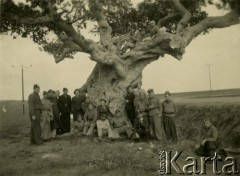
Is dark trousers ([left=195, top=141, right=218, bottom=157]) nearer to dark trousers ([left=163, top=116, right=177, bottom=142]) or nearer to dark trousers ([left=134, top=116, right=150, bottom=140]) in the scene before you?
dark trousers ([left=163, top=116, right=177, bottom=142])

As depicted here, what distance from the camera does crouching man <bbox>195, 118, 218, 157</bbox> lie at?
1036 cm

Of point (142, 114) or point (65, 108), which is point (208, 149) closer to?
point (142, 114)

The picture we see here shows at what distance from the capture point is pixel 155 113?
1332 centimetres

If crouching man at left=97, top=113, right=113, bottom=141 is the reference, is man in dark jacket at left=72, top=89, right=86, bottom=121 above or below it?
above

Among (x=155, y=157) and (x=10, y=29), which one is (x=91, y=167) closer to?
(x=155, y=157)

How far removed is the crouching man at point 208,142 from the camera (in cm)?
1036

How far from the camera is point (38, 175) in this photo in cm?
843

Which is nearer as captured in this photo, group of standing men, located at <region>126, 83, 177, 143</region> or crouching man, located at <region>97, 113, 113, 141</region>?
group of standing men, located at <region>126, 83, 177, 143</region>

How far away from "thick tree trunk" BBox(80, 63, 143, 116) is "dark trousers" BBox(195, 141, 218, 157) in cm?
509

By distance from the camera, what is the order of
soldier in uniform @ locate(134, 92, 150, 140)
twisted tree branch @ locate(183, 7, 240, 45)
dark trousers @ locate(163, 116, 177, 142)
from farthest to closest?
twisted tree branch @ locate(183, 7, 240, 45) → soldier in uniform @ locate(134, 92, 150, 140) → dark trousers @ locate(163, 116, 177, 142)

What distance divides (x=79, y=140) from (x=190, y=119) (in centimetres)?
873

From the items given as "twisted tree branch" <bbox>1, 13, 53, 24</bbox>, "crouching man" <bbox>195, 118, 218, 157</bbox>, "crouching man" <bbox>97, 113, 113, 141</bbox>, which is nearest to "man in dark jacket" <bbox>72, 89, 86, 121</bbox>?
"crouching man" <bbox>97, 113, 113, 141</bbox>

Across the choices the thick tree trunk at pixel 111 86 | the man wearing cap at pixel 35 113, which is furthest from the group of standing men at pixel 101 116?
the thick tree trunk at pixel 111 86

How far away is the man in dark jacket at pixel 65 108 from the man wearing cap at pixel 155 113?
12.5ft
